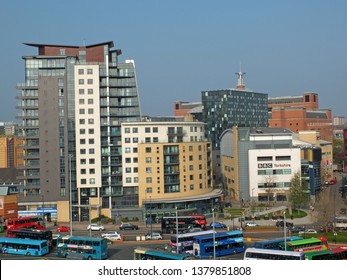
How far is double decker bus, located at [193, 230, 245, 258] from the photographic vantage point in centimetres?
2525

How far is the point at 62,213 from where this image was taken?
40.7 metres

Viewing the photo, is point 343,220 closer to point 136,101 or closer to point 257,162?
point 257,162

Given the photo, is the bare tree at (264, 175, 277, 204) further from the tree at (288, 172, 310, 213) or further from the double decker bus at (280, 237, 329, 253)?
the double decker bus at (280, 237, 329, 253)

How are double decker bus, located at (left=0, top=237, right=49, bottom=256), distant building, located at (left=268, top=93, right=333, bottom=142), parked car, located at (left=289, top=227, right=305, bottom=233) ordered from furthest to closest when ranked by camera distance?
distant building, located at (left=268, top=93, right=333, bottom=142) < parked car, located at (left=289, top=227, right=305, bottom=233) < double decker bus, located at (left=0, top=237, right=49, bottom=256)

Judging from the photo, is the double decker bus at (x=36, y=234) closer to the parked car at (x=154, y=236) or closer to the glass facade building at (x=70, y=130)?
the parked car at (x=154, y=236)

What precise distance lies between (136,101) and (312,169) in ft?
56.5

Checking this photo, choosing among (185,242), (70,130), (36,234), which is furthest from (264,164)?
(36,234)

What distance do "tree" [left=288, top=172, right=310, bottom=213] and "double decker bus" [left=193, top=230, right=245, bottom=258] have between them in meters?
17.0

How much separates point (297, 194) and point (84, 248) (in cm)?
2172

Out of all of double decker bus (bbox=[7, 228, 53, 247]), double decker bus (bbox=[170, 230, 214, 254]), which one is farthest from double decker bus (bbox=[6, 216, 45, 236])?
double decker bus (bbox=[170, 230, 214, 254])

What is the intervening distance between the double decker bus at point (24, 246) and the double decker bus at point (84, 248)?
93cm

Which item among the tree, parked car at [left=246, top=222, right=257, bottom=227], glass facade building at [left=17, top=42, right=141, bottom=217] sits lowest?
parked car at [left=246, top=222, right=257, bottom=227]

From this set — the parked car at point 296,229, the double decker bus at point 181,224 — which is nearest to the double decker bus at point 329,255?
the parked car at point 296,229

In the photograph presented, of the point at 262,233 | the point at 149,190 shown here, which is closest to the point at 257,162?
the point at 149,190
